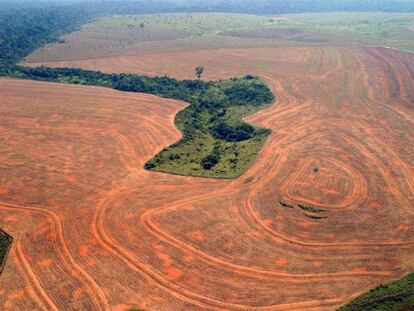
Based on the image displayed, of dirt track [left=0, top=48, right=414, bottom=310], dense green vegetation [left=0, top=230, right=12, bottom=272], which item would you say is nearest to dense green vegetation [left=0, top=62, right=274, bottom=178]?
dirt track [left=0, top=48, right=414, bottom=310]

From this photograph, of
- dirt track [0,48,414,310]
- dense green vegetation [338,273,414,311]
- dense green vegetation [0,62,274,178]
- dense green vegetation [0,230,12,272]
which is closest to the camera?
dense green vegetation [338,273,414,311]

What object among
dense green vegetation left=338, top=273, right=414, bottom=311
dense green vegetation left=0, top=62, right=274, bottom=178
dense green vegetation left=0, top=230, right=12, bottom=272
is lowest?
dense green vegetation left=0, top=230, right=12, bottom=272

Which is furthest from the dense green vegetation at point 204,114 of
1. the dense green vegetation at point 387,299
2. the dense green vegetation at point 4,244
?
the dense green vegetation at point 387,299

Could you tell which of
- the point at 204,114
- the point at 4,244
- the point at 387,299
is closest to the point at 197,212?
the point at 4,244

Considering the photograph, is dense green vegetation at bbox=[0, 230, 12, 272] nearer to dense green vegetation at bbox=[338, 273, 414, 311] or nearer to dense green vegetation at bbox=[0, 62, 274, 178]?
dense green vegetation at bbox=[0, 62, 274, 178]

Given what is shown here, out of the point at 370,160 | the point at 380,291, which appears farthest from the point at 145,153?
the point at 380,291

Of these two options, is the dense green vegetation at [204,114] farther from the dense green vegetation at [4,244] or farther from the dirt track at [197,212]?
the dense green vegetation at [4,244]
